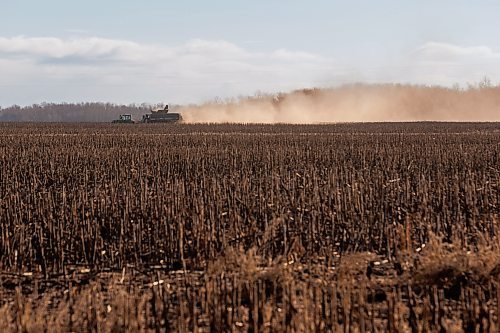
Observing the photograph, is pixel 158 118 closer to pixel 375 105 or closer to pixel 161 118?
pixel 161 118

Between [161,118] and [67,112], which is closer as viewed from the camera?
[161,118]

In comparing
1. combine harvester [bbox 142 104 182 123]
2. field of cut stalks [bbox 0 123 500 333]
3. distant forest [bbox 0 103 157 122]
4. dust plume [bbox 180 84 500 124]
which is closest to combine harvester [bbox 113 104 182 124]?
combine harvester [bbox 142 104 182 123]

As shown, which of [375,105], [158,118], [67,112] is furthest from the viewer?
[67,112]

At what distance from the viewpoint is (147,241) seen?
9586 mm

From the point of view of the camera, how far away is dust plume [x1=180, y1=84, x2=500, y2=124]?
8506cm

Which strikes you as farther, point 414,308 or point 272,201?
point 272,201

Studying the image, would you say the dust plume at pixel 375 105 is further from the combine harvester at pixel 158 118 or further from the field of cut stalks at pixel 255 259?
the field of cut stalks at pixel 255 259

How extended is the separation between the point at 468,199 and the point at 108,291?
6.19m

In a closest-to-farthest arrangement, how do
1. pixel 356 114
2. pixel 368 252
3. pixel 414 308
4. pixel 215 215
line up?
pixel 414 308, pixel 368 252, pixel 215 215, pixel 356 114

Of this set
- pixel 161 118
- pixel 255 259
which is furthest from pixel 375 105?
pixel 255 259

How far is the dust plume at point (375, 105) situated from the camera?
3349 inches

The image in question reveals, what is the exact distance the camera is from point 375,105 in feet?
295

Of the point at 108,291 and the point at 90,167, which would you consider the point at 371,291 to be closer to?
the point at 108,291

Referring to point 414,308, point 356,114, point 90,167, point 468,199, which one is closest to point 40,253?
point 414,308
